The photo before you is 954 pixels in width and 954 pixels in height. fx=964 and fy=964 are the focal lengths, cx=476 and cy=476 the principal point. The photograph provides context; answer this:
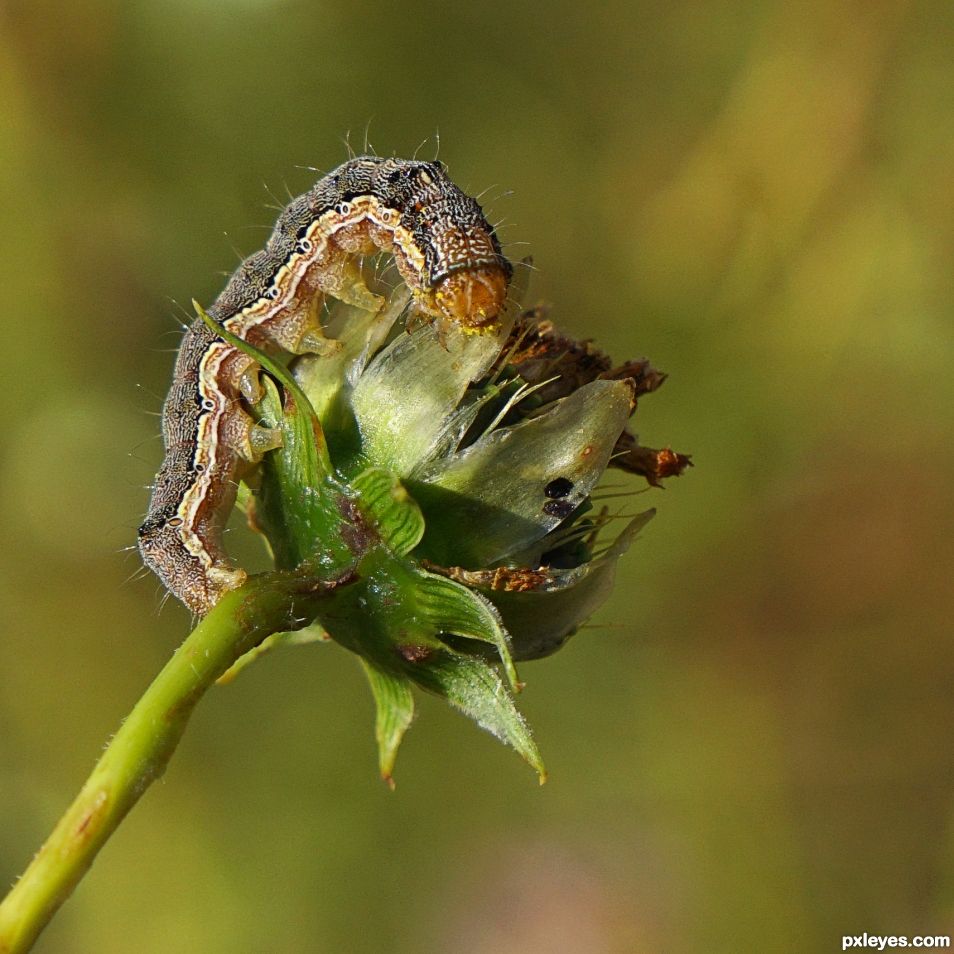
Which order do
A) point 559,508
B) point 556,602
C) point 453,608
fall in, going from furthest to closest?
point 556,602
point 559,508
point 453,608

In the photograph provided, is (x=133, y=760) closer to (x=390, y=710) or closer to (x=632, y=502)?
(x=390, y=710)

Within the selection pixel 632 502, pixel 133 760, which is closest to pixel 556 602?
pixel 133 760

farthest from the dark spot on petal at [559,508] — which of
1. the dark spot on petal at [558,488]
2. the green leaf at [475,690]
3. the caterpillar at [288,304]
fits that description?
the caterpillar at [288,304]

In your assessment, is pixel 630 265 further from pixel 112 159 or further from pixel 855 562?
pixel 112 159

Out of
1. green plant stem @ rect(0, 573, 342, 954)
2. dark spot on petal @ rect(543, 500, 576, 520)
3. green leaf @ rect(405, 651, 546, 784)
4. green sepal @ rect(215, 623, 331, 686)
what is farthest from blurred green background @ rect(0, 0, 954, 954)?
green plant stem @ rect(0, 573, 342, 954)

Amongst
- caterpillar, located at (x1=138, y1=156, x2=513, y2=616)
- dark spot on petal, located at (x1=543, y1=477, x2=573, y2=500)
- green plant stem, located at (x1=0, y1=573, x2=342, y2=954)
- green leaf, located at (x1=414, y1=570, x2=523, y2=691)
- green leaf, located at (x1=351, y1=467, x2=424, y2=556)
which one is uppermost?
caterpillar, located at (x1=138, y1=156, x2=513, y2=616)

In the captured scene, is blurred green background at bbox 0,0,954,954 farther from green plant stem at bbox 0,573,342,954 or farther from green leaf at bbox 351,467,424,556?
green plant stem at bbox 0,573,342,954
